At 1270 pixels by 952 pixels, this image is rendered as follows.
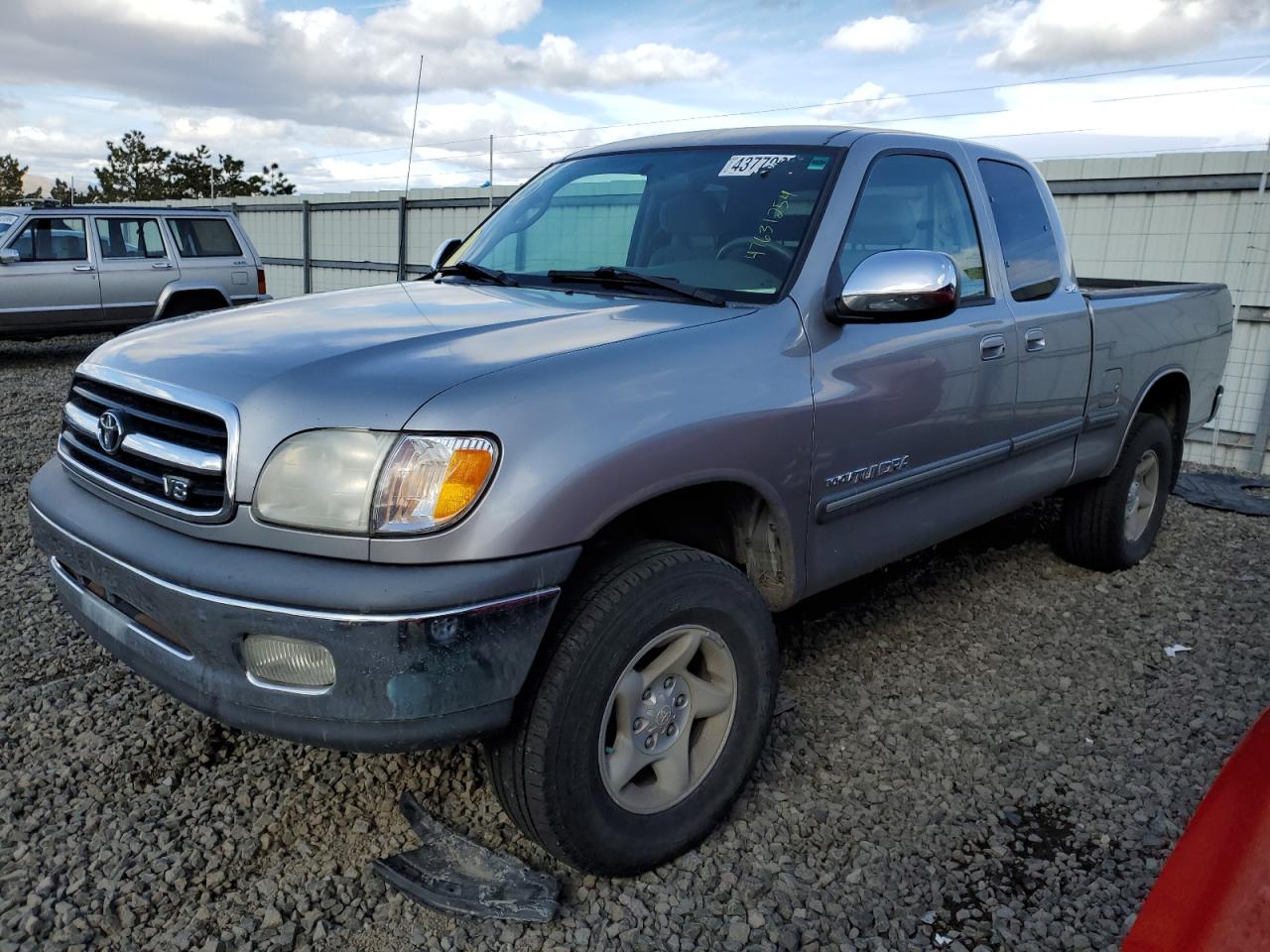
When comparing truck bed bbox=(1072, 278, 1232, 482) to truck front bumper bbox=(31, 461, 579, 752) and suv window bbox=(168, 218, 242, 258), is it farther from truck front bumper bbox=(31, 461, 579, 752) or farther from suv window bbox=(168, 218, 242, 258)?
suv window bbox=(168, 218, 242, 258)

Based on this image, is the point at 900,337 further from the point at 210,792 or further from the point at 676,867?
the point at 210,792

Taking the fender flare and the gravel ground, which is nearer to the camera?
the gravel ground

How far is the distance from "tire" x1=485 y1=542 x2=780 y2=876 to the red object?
3.78 ft

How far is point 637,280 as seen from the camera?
9.48ft

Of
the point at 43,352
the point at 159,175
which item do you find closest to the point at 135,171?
the point at 159,175

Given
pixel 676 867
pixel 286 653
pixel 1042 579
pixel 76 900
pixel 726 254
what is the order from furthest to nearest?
pixel 1042 579
pixel 726 254
pixel 676 867
pixel 76 900
pixel 286 653

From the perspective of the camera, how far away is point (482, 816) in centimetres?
267

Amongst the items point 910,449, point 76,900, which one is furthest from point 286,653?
point 910,449

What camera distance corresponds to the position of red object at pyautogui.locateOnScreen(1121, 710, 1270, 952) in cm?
115

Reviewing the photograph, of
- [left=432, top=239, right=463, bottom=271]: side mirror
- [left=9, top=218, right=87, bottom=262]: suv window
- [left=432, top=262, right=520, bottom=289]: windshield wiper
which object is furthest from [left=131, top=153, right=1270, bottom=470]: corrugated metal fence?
[left=9, top=218, right=87, bottom=262]: suv window

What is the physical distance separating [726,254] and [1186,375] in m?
3.15

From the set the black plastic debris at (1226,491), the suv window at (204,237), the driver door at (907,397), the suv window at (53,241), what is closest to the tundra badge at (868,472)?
the driver door at (907,397)

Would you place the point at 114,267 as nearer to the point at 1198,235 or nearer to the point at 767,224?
the point at 767,224

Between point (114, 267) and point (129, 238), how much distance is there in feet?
1.28
